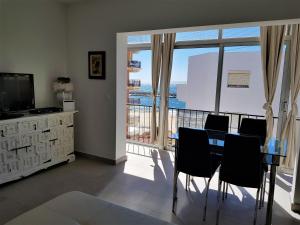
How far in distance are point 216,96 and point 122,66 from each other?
191cm

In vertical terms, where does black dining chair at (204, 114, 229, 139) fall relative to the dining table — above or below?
above

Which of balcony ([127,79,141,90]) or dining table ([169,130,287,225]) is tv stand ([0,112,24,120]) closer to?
dining table ([169,130,287,225])

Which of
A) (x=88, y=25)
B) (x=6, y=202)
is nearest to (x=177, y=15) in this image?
(x=88, y=25)

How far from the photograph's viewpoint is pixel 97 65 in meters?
3.96

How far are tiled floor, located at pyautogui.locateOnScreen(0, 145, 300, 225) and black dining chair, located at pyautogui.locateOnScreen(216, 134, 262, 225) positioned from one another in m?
0.39

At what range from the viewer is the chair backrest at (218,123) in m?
3.35

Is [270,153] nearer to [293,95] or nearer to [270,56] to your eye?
[293,95]

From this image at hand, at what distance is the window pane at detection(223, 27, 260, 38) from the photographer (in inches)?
152

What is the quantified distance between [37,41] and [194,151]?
3171 millimetres

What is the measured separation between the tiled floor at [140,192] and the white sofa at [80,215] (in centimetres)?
107

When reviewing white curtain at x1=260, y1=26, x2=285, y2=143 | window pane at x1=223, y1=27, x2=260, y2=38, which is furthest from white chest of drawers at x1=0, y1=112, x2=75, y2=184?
white curtain at x1=260, y1=26, x2=285, y2=143

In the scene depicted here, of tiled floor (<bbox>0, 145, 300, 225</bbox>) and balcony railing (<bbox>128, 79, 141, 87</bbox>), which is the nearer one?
tiled floor (<bbox>0, 145, 300, 225</bbox>)

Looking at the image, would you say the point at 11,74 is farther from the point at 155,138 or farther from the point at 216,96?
the point at 216,96

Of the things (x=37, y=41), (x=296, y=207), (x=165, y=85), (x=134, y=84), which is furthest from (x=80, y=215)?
(x=134, y=84)
